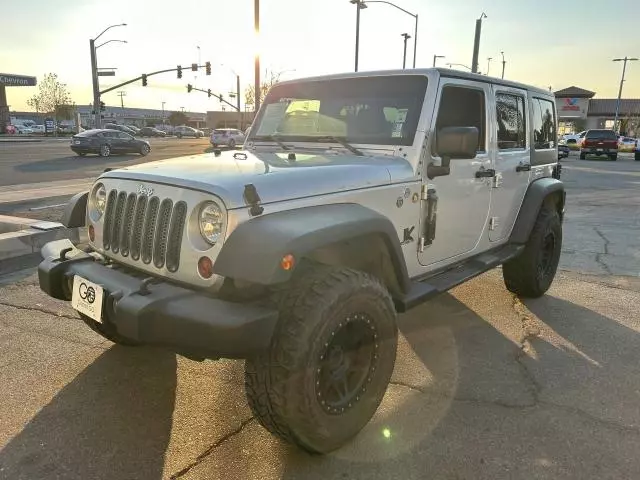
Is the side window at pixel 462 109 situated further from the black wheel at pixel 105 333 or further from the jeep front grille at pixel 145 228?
the black wheel at pixel 105 333

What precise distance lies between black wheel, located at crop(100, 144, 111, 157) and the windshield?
879 inches

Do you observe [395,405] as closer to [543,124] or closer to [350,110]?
[350,110]

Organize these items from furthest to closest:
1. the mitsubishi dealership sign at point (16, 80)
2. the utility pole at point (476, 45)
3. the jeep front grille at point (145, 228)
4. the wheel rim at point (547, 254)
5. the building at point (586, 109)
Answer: the building at point (586, 109)
the mitsubishi dealership sign at point (16, 80)
the utility pole at point (476, 45)
the wheel rim at point (547, 254)
the jeep front grille at point (145, 228)

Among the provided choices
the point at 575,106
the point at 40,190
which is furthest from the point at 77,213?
the point at 575,106

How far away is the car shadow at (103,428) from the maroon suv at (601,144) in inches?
1300

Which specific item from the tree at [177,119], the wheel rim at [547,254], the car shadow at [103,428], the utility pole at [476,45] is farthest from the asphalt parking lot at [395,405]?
the tree at [177,119]

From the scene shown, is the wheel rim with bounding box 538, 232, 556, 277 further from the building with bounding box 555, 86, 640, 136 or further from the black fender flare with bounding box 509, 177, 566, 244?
the building with bounding box 555, 86, 640, 136

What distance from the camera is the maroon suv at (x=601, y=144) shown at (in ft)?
101

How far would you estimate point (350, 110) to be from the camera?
3650mm

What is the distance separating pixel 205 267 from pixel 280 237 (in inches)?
17.0

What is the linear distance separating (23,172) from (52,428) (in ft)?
52.9

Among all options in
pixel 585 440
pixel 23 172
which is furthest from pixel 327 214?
pixel 23 172

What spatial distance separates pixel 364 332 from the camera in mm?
2707

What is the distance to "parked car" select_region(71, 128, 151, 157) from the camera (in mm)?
23469
